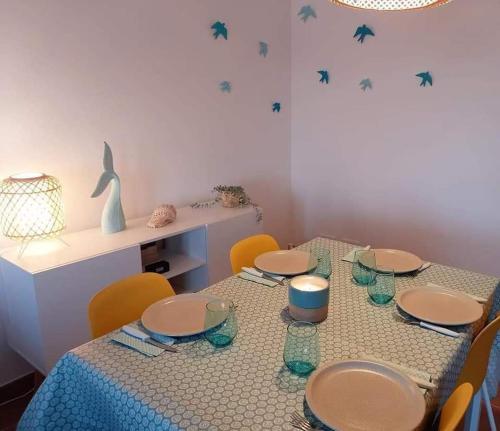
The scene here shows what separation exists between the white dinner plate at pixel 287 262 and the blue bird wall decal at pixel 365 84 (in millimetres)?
1591

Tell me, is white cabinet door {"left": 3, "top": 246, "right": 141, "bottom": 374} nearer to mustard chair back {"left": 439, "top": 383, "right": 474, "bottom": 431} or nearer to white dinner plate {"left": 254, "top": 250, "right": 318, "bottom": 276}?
white dinner plate {"left": 254, "top": 250, "right": 318, "bottom": 276}

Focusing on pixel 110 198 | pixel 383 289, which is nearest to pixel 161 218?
pixel 110 198

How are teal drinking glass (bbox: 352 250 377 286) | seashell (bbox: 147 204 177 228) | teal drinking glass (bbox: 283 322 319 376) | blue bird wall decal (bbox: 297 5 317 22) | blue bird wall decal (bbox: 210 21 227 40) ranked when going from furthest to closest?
blue bird wall decal (bbox: 297 5 317 22), blue bird wall decal (bbox: 210 21 227 40), seashell (bbox: 147 204 177 228), teal drinking glass (bbox: 352 250 377 286), teal drinking glass (bbox: 283 322 319 376)

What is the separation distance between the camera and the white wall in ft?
6.37

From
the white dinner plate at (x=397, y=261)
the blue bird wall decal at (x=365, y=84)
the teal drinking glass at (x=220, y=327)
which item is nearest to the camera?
the teal drinking glass at (x=220, y=327)

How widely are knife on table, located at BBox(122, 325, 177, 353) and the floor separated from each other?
3.53 ft

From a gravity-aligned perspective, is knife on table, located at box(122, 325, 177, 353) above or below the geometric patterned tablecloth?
above

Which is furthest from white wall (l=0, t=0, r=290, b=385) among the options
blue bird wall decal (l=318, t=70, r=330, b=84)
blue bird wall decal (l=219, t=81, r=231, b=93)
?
blue bird wall decal (l=318, t=70, r=330, b=84)

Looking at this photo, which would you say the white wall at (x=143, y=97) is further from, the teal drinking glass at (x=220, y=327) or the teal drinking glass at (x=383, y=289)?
the teal drinking glass at (x=383, y=289)

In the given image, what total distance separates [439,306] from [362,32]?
2.11 metres

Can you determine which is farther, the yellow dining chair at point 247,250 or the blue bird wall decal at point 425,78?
the blue bird wall decal at point 425,78

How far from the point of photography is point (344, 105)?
306cm

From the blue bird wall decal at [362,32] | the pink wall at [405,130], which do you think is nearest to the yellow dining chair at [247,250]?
the pink wall at [405,130]

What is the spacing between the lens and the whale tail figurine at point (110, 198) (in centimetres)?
210
